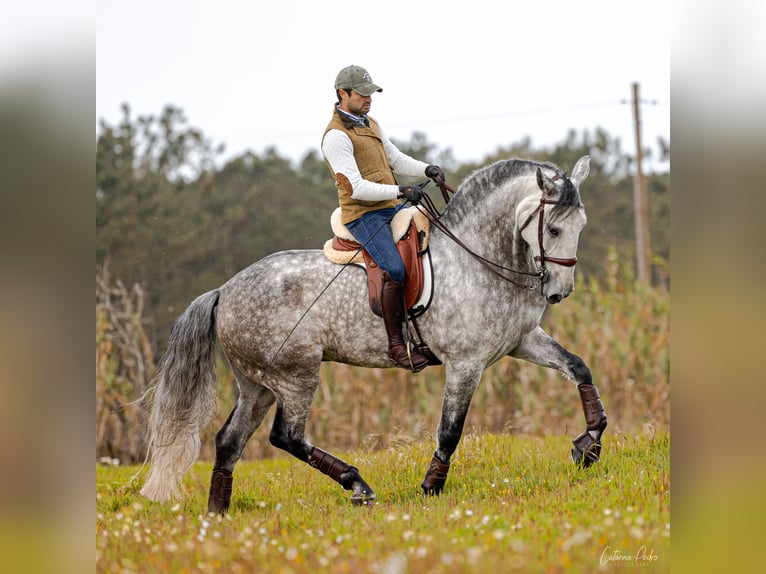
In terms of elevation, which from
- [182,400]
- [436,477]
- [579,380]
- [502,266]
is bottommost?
[436,477]

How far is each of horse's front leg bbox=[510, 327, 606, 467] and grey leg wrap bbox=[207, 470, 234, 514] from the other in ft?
8.73

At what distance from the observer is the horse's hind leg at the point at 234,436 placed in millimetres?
6531

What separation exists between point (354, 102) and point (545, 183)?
5.42ft

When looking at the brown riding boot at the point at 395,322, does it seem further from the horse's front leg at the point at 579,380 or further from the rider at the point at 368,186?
the horse's front leg at the point at 579,380

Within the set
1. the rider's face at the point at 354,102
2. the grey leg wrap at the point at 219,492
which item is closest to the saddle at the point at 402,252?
the rider's face at the point at 354,102

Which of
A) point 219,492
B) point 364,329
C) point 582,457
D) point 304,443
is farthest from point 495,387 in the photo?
point 219,492

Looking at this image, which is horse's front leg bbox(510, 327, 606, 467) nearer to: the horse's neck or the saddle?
the horse's neck

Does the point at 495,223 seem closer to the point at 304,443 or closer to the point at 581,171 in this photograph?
the point at 581,171

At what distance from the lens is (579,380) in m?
6.30

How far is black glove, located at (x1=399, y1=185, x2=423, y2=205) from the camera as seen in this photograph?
6.03 m

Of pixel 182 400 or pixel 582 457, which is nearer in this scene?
pixel 582 457

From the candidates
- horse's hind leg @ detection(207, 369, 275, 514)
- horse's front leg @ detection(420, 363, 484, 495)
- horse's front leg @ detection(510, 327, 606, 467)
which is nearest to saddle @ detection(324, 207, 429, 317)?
horse's front leg @ detection(420, 363, 484, 495)

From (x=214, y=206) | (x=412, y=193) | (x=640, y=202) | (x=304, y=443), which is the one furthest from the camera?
(x=214, y=206)

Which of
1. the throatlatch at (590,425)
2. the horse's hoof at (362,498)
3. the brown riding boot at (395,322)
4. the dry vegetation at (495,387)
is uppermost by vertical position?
the brown riding boot at (395,322)
